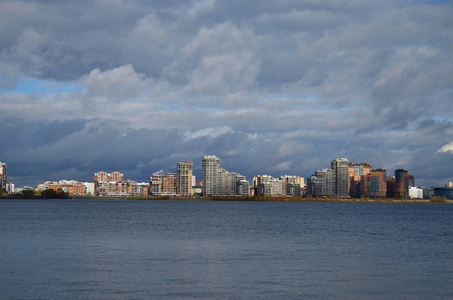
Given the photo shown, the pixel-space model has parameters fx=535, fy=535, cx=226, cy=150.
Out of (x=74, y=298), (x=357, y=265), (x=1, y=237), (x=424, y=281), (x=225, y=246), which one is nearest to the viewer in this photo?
(x=74, y=298)

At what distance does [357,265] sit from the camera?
3675 centimetres

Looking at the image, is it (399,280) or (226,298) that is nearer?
(226,298)

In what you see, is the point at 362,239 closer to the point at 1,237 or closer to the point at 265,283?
the point at 265,283

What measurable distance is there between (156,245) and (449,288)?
87.1 ft

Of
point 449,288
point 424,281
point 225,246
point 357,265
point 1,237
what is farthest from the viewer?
point 1,237

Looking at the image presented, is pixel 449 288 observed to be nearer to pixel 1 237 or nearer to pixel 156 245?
pixel 156 245

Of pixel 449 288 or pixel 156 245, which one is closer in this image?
pixel 449 288

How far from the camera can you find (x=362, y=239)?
57.1m

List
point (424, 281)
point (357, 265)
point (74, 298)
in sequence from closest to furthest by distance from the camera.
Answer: point (74, 298) < point (424, 281) < point (357, 265)

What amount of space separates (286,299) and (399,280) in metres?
9.00

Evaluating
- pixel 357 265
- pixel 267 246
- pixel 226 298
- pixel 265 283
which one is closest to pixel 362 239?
pixel 267 246

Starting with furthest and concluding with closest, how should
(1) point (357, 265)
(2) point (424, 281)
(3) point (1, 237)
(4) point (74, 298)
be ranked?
1. (3) point (1, 237)
2. (1) point (357, 265)
3. (2) point (424, 281)
4. (4) point (74, 298)

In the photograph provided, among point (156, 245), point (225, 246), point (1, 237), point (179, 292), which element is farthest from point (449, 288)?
point (1, 237)

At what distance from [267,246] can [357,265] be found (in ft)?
41.8
